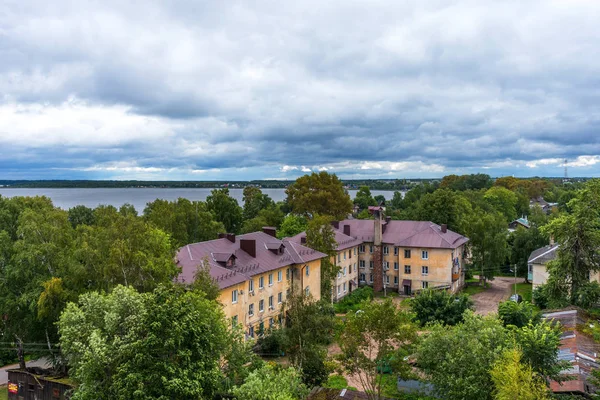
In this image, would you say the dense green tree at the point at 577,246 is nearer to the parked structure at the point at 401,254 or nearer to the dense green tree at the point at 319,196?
the parked structure at the point at 401,254

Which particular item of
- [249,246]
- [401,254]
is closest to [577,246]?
[401,254]

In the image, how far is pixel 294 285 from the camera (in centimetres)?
4425

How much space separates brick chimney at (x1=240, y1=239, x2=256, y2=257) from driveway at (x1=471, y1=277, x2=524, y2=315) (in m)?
26.7

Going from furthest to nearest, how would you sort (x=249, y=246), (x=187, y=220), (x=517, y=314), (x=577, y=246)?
(x=187, y=220)
(x=249, y=246)
(x=577, y=246)
(x=517, y=314)

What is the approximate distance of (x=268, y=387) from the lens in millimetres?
19031

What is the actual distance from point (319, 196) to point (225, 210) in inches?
641

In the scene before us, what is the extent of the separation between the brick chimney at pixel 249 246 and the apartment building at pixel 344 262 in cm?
1421

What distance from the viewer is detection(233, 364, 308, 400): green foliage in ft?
60.4

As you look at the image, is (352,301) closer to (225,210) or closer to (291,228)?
(291,228)

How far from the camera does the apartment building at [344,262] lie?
56.5 metres

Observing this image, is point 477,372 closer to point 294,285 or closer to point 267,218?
point 294,285

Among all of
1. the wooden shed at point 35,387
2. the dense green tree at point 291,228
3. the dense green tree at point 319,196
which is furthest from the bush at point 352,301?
the wooden shed at point 35,387

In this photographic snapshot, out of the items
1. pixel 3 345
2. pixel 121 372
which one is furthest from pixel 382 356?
pixel 3 345

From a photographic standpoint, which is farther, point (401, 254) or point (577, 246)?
point (401, 254)
